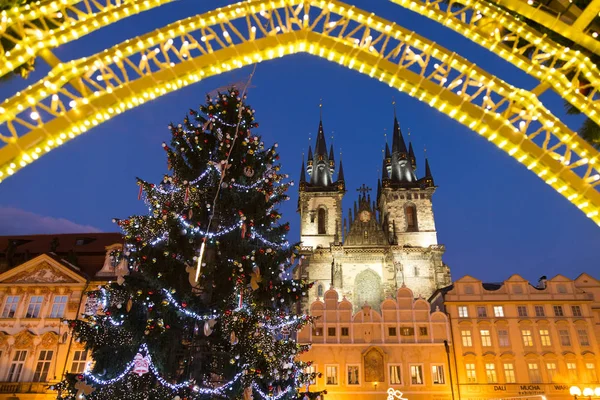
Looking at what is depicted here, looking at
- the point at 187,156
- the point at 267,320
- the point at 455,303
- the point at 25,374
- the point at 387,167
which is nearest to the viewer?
the point at 267,320

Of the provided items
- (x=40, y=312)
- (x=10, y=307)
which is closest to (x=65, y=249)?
(x=10, y=307)

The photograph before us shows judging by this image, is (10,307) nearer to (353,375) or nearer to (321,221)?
(353,375)

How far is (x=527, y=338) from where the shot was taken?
76.7 feet

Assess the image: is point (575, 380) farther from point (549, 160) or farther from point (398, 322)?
point (549, 160)

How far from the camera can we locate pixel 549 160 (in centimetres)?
350

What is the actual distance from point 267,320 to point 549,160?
8.43m

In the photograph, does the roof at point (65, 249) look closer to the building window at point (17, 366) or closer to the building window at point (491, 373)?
the building window at point (17, 366)

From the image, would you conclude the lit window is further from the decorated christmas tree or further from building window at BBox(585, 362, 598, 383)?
the decorated christmas tree

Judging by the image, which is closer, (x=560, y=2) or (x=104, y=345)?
(x=560, y=2)

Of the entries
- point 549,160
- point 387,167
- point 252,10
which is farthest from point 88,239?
point 387,167

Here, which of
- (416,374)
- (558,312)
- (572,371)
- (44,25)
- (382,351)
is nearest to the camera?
(44,25)

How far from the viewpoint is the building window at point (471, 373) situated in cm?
2231

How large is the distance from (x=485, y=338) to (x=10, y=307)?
2389cm

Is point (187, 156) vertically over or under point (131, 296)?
over
